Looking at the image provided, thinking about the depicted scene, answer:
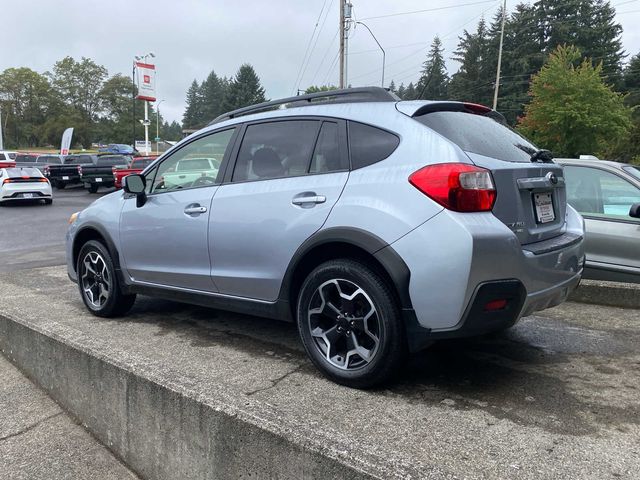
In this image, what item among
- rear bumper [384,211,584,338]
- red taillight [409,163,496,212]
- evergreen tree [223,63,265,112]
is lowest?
rear bumper [384,211,584,338]

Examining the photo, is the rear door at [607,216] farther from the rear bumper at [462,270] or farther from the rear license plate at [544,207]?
the rear bumper at [462,270]

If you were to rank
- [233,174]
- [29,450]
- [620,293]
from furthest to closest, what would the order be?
1. [620,293]
2. [233,174]
3. [29,450]

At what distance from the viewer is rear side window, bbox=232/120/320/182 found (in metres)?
3.38

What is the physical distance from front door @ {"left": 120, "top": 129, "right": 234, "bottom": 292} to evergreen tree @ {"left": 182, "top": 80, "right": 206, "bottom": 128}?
14137cm

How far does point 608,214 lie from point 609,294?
0.90 metres

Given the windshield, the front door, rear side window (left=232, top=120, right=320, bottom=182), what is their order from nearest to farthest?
rear side window (left=232, top=120, right=320, bottom=182)
the front door
the windshield

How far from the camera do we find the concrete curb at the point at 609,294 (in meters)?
4.77

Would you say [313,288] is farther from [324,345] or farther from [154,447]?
[154,447]

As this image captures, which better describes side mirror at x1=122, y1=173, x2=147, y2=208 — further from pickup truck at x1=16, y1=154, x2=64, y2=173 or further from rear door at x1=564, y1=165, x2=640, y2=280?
pickup truck at x1=16, y1=154, x2=64, y2=173

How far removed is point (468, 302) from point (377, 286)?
47 centimetres

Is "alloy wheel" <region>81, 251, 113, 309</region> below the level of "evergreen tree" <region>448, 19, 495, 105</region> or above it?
below

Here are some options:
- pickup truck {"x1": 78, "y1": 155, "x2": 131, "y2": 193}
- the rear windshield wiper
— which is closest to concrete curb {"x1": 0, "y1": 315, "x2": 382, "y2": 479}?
the rear windshield wiper

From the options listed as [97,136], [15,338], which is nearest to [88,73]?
[97,136]

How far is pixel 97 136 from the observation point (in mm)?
91938
